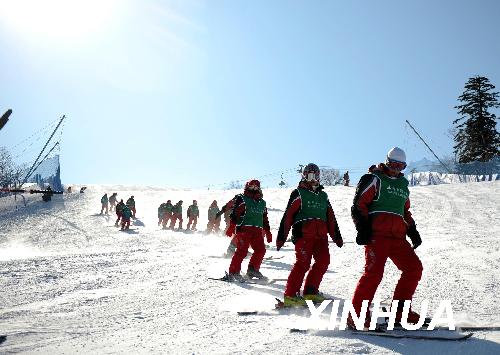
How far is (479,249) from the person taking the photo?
10633 millimetres

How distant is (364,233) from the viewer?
471cm

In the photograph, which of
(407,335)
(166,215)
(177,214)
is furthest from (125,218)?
(407,335)

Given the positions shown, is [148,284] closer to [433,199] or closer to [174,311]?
[174,311]

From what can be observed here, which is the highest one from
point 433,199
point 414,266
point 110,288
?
point 433,199

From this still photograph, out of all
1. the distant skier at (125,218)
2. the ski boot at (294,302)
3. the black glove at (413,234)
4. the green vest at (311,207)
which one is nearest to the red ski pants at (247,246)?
the green vest at (311,207)

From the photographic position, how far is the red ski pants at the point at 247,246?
28.3 ft

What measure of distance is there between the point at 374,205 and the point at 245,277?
435 cm

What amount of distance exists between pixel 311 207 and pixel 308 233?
398 millimetres

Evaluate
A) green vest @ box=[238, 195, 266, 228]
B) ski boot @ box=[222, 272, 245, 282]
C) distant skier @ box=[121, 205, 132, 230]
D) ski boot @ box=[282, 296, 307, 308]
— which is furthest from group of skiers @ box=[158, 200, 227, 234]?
ski boot @ box=[282, 296, 307, 308]

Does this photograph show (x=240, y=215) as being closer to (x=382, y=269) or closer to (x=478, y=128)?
(x=382, y=269)

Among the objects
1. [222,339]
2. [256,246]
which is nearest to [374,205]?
[222,339]

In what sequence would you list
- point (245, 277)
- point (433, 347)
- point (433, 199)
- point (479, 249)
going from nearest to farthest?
1. point (433, 347)
2. point (245, 277)
3. point (479, 249)
4. point (433, 199)

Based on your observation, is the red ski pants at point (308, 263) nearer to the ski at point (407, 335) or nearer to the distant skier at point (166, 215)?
the ski at point (407, 335)

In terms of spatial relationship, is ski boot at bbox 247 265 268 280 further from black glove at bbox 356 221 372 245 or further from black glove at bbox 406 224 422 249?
black glove at bbox 356 221 372 245
